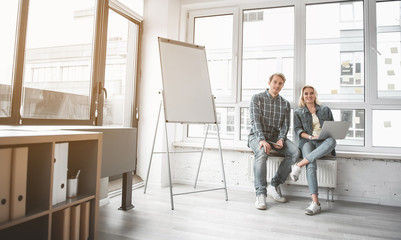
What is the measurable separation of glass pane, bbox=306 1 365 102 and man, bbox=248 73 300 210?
531 millimetres

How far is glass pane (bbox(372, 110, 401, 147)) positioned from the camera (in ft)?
9.43

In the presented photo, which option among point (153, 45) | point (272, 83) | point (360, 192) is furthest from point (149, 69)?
point (360, 192)

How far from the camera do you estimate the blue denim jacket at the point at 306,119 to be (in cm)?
279

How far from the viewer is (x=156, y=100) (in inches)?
129

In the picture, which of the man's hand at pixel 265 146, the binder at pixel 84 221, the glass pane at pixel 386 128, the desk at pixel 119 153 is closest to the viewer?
the binder at pixel 84 221

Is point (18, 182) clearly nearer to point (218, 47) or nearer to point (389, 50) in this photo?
point (218, 47)

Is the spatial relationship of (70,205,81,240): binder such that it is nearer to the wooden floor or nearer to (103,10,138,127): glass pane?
the wooden floor

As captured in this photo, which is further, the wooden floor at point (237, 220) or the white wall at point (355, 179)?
the white wall at point (355, 179)

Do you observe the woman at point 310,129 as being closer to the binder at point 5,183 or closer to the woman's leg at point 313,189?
the woman's leg at point 313,189

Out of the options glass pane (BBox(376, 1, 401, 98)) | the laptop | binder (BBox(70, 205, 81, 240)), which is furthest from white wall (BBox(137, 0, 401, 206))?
binder (BBox(70, 205, 81, 240))

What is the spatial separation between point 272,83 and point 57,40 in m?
2.13

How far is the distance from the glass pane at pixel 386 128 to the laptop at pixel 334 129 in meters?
0.67

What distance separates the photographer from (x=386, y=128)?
2.90 metres

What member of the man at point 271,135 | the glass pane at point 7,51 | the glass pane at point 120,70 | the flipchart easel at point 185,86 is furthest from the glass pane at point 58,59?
the man at point 271,135
